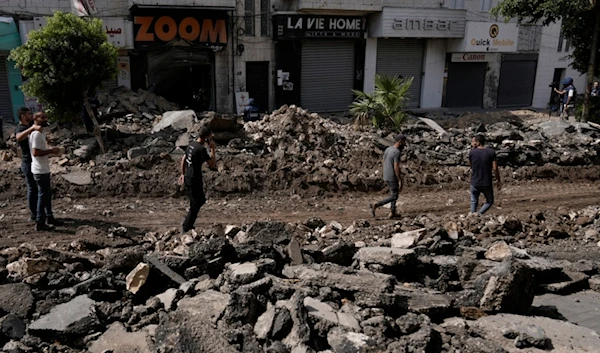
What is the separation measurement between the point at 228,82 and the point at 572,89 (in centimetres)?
1320

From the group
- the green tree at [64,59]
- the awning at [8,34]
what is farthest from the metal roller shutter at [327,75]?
the green tree at [64,59]

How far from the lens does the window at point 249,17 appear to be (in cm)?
2159

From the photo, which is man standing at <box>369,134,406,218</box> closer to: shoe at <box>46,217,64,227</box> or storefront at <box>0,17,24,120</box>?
shoe at <box>46,217,64,227</box>

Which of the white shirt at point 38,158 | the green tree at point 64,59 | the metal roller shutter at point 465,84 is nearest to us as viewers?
the white shirt at point 38,158

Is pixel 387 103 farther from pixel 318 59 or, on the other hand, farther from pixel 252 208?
pixel 318 59

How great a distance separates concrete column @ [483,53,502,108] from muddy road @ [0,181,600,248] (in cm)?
1533

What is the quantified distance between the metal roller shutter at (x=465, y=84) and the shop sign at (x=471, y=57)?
14.3 inches

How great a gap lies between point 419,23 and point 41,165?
62.5 feet

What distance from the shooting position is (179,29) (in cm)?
2020

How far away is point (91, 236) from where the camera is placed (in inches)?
344

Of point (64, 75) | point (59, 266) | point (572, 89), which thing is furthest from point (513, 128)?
point (59, 266)

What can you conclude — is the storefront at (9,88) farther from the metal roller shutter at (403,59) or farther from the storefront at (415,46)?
the metal roller shutter at (403,59)

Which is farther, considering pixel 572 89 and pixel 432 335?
pixel 572 89

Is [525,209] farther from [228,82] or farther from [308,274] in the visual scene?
[228,82]
